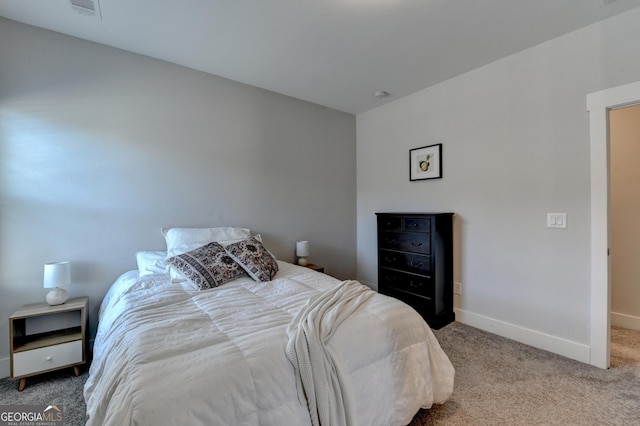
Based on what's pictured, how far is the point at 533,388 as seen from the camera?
6.12ft

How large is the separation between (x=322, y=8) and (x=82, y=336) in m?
2.89

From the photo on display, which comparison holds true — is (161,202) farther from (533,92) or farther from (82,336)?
(533,92)

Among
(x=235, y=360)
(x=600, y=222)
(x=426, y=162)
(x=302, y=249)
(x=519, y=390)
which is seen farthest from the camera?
(x=302, y=249)

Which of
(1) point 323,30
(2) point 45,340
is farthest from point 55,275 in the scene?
(1) point 323,30

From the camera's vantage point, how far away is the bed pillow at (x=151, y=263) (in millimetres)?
2295

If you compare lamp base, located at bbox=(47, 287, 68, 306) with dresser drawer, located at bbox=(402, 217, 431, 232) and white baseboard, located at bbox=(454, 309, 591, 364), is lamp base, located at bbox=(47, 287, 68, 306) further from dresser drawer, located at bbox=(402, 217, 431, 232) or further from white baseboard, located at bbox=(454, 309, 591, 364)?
white baseboard, located at bbox=(454, 309, 591, 364)

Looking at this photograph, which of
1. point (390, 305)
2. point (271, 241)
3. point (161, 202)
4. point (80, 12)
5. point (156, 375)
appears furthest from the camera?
point (271, 241)

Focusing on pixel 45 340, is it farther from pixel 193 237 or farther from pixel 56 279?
pixel 193 237

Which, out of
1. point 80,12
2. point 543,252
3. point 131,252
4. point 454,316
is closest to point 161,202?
point 131,252

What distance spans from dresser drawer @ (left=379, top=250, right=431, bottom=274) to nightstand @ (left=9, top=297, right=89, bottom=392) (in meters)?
2.78

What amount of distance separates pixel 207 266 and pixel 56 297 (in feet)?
3.58

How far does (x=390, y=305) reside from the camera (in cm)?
161

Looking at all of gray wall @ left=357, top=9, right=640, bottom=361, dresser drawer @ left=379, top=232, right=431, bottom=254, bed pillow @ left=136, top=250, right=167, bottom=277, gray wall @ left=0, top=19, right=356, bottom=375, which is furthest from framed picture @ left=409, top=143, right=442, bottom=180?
bed pillow @ left=136, top=250, right=167, bottom=277

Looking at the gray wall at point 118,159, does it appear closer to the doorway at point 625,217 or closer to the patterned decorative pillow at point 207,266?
the patterned decorative pillow at point 207,266
